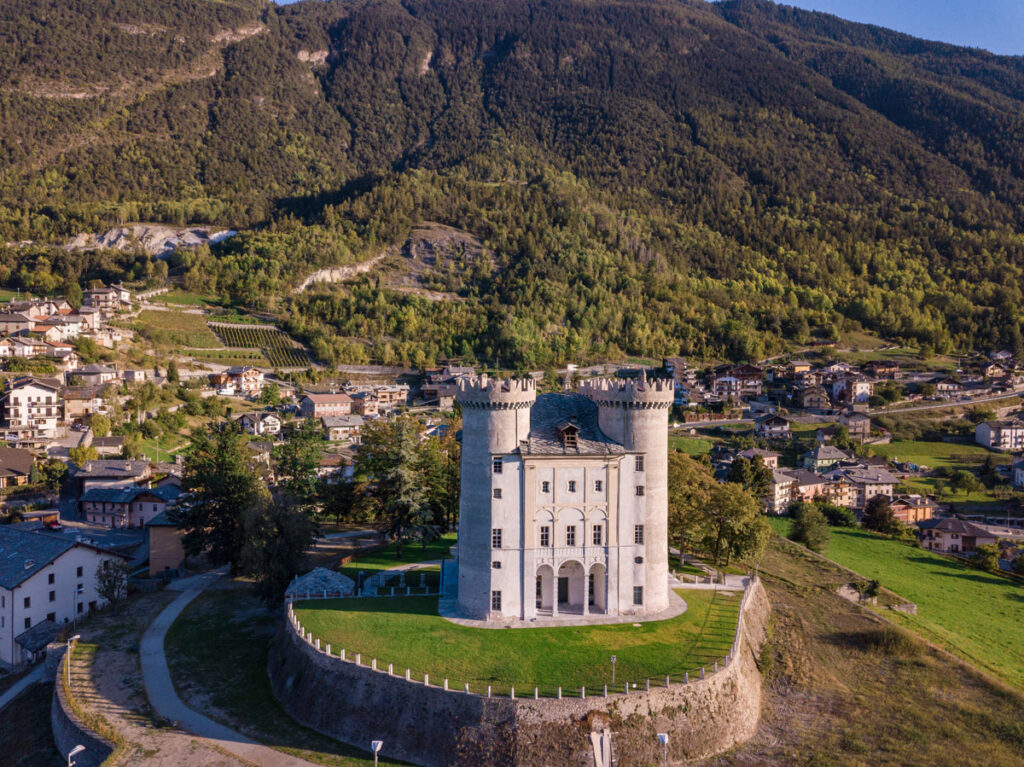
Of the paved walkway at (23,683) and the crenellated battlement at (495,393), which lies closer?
the crenellated battlement at (495,393)

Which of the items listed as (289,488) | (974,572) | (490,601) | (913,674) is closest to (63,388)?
(289,488)

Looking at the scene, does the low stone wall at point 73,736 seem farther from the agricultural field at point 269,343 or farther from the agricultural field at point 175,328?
Result: the agricultural field at point 269,343

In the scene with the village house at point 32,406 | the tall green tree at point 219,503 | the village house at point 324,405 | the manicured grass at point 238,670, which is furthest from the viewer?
the village house at point 324,405

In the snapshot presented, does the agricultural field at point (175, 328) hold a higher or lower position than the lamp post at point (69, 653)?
higher

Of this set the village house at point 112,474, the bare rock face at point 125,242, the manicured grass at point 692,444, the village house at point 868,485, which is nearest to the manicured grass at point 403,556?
the village house at point 112,474

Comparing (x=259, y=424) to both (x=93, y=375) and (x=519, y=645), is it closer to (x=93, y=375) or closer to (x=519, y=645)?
(x=93, y=375)

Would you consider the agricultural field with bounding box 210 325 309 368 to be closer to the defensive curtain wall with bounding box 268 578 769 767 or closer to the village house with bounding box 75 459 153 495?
the village house with bounding box 75 459 153 495
